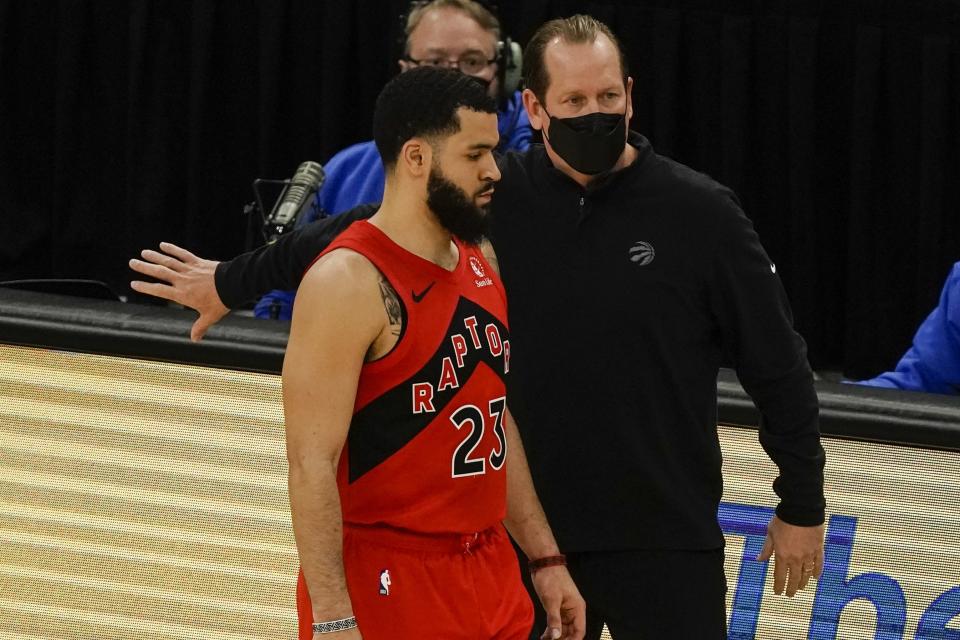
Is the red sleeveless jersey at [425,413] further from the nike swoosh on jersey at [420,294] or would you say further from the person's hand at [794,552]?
the person's hand at [794,552]

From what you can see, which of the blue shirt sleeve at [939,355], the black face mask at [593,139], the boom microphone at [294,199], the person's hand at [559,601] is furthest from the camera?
the boom microphone at [294,199]

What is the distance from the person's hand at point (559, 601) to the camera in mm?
2467

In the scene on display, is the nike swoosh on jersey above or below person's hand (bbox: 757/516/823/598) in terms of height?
above

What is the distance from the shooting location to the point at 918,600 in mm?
2939

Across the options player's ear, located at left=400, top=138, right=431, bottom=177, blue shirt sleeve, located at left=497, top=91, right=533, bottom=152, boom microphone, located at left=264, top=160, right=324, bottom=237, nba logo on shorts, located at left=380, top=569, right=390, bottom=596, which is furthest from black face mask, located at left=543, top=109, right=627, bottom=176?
blue shirt sleeve, located at left=497, top=91, right=533, bottom=152

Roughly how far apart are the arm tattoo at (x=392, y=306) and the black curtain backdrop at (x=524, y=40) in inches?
104

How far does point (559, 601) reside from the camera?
97.3 inches

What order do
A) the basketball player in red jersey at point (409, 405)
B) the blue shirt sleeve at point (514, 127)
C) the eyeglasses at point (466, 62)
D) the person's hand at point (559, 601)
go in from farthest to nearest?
1. the blue shirt sleeve at point (514, 127)
2. the eyeglasses at point (466, 62)
3. the person's hand at point (559, 601)
4. the basketball player in red jersey at point (409, 405)

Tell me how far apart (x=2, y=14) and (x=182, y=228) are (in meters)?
1.06

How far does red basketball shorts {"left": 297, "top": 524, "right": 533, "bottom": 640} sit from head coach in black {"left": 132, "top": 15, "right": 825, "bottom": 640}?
407 mm

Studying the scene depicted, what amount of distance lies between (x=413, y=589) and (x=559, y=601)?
34 centimetres

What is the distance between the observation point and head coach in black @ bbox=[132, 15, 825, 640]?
8.48ft

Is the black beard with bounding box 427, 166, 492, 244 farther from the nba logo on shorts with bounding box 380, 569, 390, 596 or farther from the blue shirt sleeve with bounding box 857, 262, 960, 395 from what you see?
the blue shirt sleeve with bounding box 857, 262, 960, 395

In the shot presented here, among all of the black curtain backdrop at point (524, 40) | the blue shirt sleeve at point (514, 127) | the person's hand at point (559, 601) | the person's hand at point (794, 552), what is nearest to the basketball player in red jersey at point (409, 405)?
the person's hand at point (559, 601)
